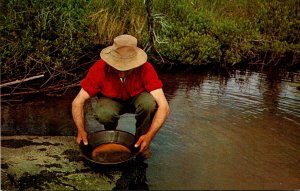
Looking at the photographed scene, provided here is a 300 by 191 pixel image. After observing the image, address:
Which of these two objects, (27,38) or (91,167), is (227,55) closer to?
(27,38)

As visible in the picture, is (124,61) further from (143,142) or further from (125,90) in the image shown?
(143,142)

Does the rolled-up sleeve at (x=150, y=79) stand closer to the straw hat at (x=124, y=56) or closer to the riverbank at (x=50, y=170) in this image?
the straw hat at (x=124, y=56)

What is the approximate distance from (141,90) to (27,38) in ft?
9.87

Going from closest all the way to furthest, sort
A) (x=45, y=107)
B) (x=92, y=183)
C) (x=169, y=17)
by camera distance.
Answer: (x=92, y=183)
(x=45, y=107)
(x=169, y=17)

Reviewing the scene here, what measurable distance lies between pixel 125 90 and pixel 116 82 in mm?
118

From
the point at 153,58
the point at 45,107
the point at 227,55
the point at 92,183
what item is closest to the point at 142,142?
the point at 92,183

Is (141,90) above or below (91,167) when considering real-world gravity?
above

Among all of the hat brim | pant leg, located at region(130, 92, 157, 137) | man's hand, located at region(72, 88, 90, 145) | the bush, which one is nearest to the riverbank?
man's hand, located at region(72, 88, 90, 145)

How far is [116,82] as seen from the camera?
3.74m

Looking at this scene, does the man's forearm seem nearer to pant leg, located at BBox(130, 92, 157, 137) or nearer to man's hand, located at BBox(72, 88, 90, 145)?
man's hand, located at BBox(72, 88, 90, 145)

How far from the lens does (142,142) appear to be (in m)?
3.46

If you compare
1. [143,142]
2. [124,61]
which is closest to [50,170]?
[143,142]

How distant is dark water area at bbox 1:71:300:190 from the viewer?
375 cm

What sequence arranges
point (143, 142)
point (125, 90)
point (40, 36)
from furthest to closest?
point (40, 36) → point (125, 90) → point (143, 142)
